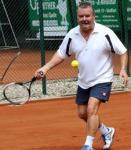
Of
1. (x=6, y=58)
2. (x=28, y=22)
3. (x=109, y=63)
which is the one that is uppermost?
(x=109, y=63)

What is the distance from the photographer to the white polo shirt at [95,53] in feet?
24.3

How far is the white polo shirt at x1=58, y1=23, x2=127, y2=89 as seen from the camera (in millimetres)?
7395

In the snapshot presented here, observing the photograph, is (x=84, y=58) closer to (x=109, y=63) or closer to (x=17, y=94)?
(x=109, y=63)

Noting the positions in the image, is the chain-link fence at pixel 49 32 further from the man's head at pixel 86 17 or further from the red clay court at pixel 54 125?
the man's head at pixel 86 17

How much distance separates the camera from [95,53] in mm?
7406

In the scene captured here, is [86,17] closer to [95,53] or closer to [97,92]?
[95,53]

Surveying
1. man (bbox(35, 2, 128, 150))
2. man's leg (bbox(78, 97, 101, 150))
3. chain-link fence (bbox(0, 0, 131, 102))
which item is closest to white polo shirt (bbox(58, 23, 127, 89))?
man (bbox(35, 2, 128, 150))

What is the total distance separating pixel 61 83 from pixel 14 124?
16.0 ft

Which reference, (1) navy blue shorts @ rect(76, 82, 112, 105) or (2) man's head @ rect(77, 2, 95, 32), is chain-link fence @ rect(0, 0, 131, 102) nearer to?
(1) navy blue shorts @ rect(76, 82, 112, 105)

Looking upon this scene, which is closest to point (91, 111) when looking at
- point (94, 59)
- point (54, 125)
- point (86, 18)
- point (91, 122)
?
point (91, 122)

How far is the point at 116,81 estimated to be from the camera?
48.4 feet

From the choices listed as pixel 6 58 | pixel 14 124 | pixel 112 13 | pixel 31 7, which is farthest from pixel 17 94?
pixel 6 58

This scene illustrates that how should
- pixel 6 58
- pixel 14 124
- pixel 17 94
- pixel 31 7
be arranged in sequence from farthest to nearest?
1. pixel 6 58
2. pixel 31 7
3. pixel 17 94
4. pixel 14 124

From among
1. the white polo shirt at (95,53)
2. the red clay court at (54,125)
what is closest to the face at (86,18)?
the white polo shirt at (95,53)
